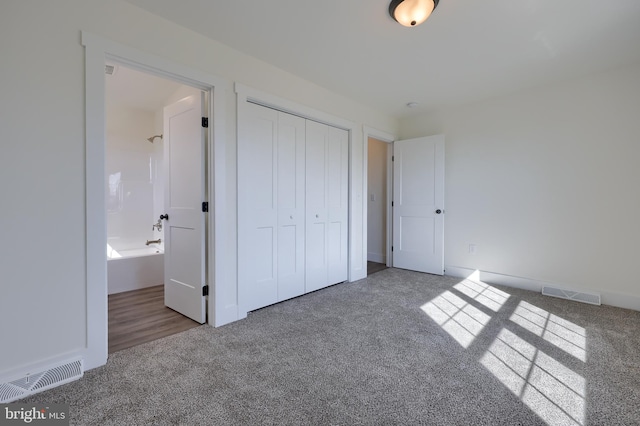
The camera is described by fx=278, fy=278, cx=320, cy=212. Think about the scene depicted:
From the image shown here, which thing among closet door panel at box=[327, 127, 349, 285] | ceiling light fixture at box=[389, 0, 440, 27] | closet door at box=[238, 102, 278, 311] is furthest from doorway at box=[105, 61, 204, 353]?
ceiling light fixture at box=[389, 0, 440, 27]

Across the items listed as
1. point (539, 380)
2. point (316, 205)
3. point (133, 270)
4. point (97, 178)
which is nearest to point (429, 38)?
point (316, 205)

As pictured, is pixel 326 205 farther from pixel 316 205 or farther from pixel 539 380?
pixel 539 380

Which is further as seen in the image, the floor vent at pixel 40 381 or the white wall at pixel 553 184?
the white wall at pixel 553 184

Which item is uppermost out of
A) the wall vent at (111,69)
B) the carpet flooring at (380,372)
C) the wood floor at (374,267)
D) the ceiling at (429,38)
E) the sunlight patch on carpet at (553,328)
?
the wall vent at (111,69)

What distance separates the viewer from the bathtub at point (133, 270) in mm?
3397

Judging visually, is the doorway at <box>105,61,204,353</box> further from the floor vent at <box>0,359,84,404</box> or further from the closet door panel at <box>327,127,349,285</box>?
the closet door panel at <box>327,127,349,285</box>

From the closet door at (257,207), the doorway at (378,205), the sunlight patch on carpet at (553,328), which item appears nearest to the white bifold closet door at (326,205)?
the closet door at (257,207)

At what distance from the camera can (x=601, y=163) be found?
302cm

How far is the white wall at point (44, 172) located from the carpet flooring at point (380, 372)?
373mm

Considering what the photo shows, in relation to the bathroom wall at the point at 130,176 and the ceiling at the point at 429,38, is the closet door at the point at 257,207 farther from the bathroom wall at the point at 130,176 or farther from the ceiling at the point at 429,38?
the bathroom wall at the point at 130,176

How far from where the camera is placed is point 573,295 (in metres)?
3.13

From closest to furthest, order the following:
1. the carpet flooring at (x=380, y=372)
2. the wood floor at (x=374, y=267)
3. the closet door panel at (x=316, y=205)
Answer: the carpet flooring at (x=380, y=372) < the closet door panel at (x=316, y=205) < the wood floor at (x=374, y=267)

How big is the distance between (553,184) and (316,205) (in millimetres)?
2825

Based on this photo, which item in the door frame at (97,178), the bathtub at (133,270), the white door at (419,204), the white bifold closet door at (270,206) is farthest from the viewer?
the white door at (419,204)
